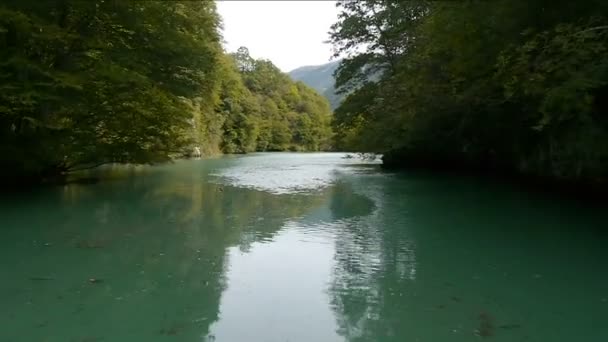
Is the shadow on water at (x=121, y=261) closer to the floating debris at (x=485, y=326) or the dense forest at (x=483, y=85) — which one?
the floating debris at (x=485, y=326)

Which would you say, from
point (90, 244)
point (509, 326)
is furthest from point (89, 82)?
point (509, 326)

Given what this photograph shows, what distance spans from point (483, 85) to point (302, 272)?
8.19 m

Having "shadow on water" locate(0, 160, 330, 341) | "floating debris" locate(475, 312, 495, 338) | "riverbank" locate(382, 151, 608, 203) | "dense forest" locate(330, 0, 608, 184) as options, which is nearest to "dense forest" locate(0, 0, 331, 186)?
"shadow on water" locate(0, 160, 330, 341)

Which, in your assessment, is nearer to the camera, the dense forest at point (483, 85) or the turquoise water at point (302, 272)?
the turquoise water at point (302, 272)

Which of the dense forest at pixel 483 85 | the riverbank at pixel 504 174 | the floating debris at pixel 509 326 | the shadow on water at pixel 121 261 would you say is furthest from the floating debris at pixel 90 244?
the riverbank at pixel 504 174

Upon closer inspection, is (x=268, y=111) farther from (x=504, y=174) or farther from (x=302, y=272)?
(x=302, y=272)

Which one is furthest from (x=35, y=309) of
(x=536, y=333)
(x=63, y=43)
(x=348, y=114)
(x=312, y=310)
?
(x=348, y=114)

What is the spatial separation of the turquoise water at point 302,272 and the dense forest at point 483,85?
208 cm

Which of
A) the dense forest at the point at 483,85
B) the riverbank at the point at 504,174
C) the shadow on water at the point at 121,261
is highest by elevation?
the dense forest at the point at 483,85

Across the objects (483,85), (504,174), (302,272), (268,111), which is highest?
(268,111)

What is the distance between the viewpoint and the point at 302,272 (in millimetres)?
6008

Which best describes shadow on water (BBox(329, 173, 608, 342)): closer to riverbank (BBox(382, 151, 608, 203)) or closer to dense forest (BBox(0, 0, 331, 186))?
riverbank (BBox(382, 151, 608, 203))

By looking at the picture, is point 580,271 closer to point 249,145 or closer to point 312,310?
point 312,310

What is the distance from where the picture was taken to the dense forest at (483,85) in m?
7.81
